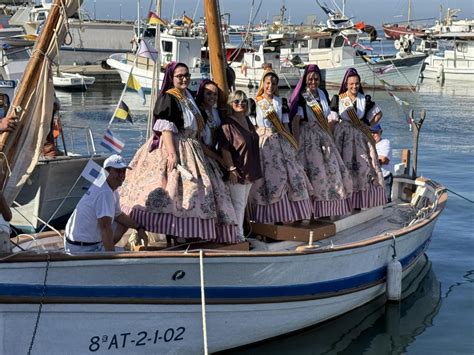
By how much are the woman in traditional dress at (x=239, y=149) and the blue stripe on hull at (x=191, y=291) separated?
24.0 inches

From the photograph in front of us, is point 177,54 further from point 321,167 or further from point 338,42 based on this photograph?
point 321,167

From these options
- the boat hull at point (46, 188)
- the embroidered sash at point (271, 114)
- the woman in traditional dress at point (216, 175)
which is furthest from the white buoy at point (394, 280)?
the boat hull at point (46, 188)

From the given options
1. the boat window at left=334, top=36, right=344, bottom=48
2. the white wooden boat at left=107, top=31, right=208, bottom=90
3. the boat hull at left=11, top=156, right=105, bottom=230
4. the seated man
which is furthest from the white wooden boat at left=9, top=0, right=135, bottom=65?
the seated man

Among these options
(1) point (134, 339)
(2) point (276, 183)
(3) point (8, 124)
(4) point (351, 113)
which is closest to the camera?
(3) point (8, 124)

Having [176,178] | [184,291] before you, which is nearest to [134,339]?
[184,291]

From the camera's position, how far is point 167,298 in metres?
7.12

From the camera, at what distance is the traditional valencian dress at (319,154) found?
29.8 feet

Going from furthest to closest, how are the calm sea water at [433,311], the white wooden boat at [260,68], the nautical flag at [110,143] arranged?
the white wooden boat at [260,68] < the calm sea water at [433,311] < the nautical flag at [110,143]

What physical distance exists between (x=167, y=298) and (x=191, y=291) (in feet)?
0.76

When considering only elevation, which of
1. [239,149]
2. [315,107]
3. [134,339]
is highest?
[315,107]

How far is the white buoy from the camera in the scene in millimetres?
9492

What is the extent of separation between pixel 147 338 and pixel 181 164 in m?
1.57

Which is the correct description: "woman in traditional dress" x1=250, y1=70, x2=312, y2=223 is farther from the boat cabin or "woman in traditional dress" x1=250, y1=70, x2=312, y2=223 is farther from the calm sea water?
the boat cabin

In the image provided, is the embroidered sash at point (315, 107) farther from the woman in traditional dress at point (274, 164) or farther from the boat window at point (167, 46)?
the boat window at point (167, 46)
